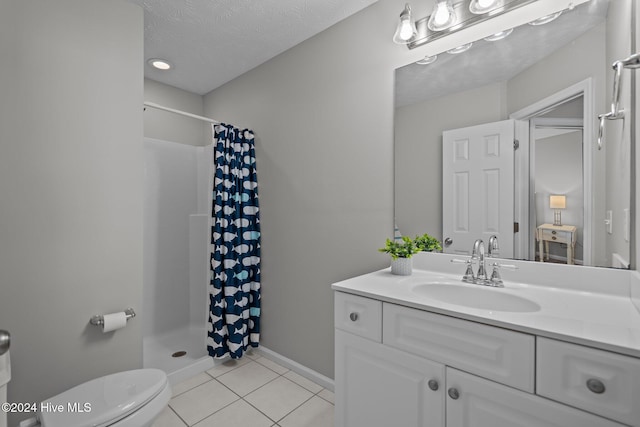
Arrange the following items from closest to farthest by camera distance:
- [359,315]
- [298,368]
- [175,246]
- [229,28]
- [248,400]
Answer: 1. [359,315]
2. [248,400]
3. [229,28]
4. [298,368]
5. [175,246]

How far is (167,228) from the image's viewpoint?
2736 millimetres

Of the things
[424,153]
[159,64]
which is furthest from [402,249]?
[159,64]

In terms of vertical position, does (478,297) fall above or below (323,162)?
below

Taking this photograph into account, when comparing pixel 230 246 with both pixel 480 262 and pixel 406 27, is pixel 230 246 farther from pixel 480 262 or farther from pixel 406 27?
pixel 406 27

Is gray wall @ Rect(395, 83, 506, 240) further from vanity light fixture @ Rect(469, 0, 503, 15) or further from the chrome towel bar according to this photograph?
the chrome towel bar

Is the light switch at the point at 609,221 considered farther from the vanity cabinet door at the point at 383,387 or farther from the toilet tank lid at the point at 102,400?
the toilet tank lid at the point at 102,400

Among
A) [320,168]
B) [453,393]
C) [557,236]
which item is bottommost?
[453,393]

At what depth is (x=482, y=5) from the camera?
4.35 ft

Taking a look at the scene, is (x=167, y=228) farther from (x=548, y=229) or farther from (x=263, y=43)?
(x=548, y=229)

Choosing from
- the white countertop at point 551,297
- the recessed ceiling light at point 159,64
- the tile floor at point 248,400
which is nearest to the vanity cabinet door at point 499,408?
the white countertop at point 551,297

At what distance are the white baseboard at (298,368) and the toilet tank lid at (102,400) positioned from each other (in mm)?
1006

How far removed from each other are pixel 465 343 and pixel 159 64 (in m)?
2.84

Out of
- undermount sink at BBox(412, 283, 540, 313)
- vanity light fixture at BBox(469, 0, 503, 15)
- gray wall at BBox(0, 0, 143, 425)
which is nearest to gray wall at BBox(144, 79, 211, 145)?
gray wall at BBox(0, 0, 143, 425)

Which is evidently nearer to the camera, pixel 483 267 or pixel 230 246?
Answer: pixel 483 267
